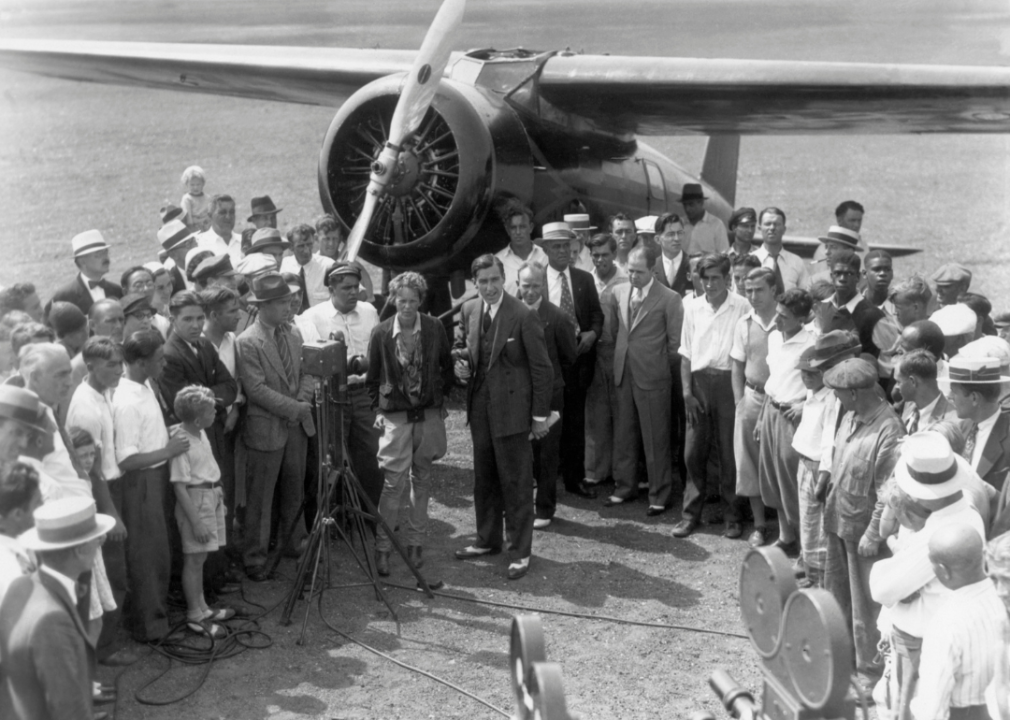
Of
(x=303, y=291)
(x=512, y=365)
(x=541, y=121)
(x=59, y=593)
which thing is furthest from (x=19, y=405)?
(x=541, y=121)

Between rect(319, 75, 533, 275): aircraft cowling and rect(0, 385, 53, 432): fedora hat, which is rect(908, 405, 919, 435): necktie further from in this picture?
rect(319, 75, 533, 275): aircraft cowling

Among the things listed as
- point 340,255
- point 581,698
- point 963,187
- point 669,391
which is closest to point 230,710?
point 581,698

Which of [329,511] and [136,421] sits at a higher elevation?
[136,421]

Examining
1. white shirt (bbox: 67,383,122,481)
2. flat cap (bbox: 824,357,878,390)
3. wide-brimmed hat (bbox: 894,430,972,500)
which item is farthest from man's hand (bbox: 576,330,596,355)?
wide-brimmed hat (bbox: 894,430,972,500)

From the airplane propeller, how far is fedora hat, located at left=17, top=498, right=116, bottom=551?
5.67 metres

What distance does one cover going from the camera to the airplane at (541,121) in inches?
369

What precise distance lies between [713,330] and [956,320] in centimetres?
159

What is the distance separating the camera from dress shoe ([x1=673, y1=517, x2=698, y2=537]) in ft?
26.0

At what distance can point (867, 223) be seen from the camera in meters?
23.9

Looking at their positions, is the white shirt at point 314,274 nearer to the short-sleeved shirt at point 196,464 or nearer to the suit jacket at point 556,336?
the suit jacket at point 556,336

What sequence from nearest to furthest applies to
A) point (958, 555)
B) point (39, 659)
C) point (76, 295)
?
1. point (39, 659)
2. point (958, 555)
3. point (76, 295)

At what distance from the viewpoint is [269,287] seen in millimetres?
7031

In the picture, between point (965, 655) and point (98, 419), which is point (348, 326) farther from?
point (965, 655)

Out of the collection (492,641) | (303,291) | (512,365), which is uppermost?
(303,291)
